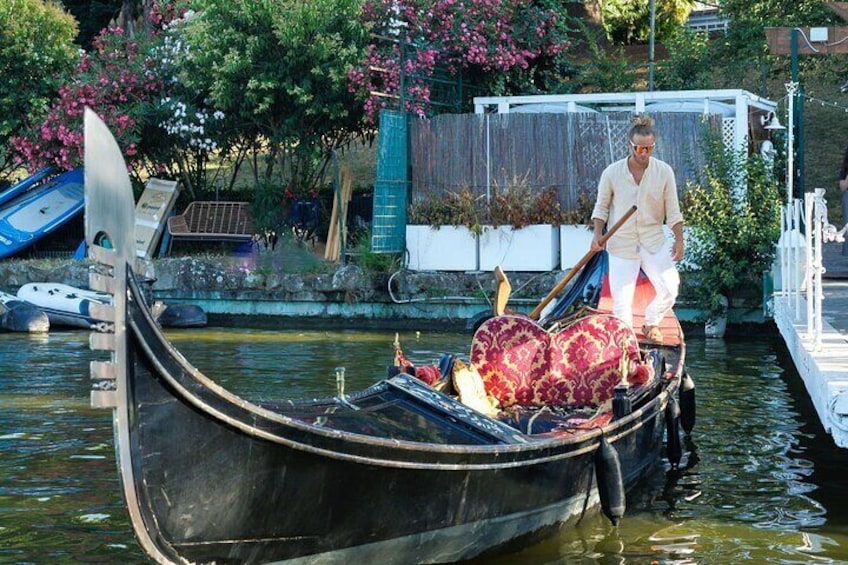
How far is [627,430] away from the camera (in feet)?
23.3

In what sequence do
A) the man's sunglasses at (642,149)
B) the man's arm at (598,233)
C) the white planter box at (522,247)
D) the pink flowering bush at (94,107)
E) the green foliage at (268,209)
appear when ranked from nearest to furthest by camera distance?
the man's sunglasses at (642,149)
the man's arm at (598,233)
the white planter box at (522,247)
the green foliage at (268,209)
the pink flowering bush at (94,107)

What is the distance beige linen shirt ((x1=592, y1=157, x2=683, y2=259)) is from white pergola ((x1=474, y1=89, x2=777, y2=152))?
6875 millimetres

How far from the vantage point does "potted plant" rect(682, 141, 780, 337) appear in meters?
14.5

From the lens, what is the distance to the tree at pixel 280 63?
17344mm

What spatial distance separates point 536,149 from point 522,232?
41.7 inches

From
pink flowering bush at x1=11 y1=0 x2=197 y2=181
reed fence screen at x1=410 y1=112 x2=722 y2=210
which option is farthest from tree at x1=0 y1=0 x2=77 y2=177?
reed fence screen at x1=410 y1=112 x2=722 y2=210

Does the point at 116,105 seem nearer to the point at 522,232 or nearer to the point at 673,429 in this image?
the point at 522,232

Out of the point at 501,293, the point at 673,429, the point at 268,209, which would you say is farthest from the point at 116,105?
the point at 673,429

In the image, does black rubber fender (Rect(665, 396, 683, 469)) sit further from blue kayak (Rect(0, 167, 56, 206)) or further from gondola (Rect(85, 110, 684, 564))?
blue kayak (Rect(0, 167, 56, 206))

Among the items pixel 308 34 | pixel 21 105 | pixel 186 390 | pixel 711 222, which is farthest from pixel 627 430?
pixel 21 105

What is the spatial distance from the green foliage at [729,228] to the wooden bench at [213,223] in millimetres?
6652

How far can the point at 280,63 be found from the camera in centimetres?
1775

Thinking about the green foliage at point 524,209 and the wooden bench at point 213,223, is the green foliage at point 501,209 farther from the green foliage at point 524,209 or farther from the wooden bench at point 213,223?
the wooden bench at point 213,223

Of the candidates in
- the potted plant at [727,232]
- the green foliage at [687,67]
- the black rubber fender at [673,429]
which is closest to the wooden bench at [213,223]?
the potted plant at [727,232]
